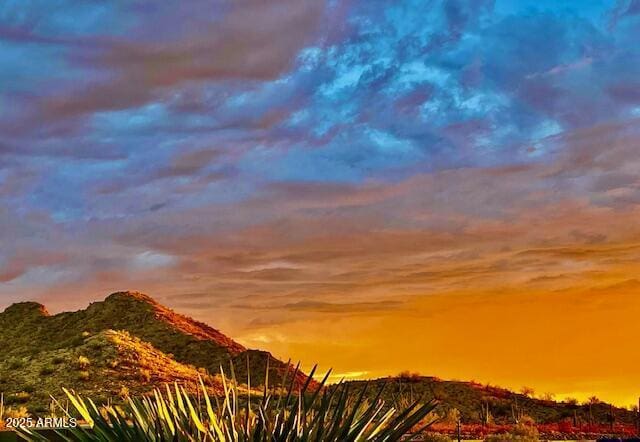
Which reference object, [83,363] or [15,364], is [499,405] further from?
[15,364]

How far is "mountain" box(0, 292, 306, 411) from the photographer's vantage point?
5595 cm

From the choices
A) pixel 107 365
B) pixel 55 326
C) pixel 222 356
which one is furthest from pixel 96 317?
pixel 107 365

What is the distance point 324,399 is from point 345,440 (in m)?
0.20

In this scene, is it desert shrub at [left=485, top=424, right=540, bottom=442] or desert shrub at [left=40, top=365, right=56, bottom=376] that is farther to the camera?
desert shrub at [left=40, top=365, right=56, bottom=376]

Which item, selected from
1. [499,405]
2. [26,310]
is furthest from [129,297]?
[499,405]

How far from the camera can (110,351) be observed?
A: 6338cm

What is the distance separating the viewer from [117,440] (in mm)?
4020

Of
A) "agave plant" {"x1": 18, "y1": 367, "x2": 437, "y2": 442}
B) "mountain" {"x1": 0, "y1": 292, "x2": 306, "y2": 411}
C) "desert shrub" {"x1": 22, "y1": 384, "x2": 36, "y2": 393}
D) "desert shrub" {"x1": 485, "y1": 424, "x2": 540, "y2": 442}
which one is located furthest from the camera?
"mountain" {"x1": 0, "y1": 292, "x2": 306, "y2": 411}

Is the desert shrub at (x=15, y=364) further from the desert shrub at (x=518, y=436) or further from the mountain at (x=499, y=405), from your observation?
the desert shrub at (x=518, y=436)

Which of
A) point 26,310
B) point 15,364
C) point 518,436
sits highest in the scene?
point 26,310

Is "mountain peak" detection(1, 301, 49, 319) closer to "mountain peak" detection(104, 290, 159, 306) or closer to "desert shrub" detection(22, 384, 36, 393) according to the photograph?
"mountain peak" detection(104, 290, 159, 306)

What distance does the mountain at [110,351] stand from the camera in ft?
184

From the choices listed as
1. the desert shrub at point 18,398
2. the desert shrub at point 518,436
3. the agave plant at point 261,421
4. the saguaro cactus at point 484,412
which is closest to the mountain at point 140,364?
the desert shrub at point 18,398

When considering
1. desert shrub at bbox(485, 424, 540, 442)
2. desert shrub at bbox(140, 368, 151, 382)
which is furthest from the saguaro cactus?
desert shrub at bbox(140, 368, 151, 382)
